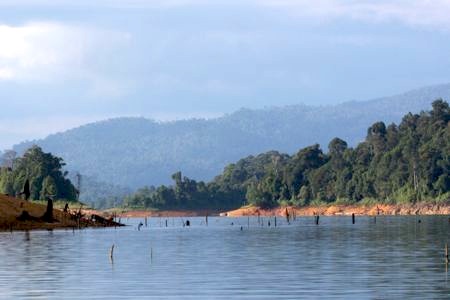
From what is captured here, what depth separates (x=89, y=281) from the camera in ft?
279

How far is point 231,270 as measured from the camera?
308 feet

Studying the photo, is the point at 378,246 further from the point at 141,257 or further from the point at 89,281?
the point at 89,281

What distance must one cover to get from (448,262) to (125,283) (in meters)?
31.0

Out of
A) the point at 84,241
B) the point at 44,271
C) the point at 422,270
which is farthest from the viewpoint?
the point at 84,241

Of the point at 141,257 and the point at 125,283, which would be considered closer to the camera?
the point at 125,283

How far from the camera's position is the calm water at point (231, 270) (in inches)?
2931

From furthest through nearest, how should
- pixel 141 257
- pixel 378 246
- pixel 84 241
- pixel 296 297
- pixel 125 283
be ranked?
pixel 84 241 → pixel 378 246 → pixel 141 257 → pixel 125 283 → pixel 296 297

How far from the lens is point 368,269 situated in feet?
301

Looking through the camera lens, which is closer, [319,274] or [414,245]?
[319,274]

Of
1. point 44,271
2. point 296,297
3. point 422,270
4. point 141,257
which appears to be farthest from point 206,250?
point 296,297

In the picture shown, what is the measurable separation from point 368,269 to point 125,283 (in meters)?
21.1

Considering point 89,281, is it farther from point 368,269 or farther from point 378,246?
point 378,246

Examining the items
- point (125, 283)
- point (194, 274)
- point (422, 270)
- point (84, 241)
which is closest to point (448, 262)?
point (422, 270)

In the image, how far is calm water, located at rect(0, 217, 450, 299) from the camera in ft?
244
